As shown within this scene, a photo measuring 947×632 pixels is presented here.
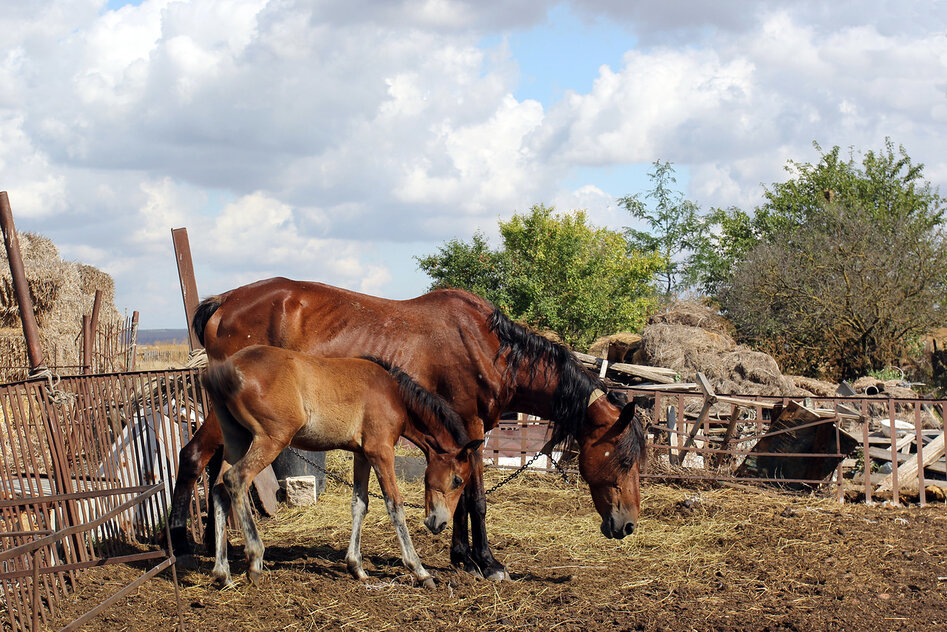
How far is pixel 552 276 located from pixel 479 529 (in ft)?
63.4

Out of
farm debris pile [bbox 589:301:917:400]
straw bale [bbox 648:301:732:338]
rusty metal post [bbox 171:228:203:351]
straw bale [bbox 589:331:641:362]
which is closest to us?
rusty metal post [bbox 171:228:203:351]

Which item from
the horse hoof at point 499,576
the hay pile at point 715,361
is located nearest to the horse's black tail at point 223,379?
the horse hoof at point 499,576

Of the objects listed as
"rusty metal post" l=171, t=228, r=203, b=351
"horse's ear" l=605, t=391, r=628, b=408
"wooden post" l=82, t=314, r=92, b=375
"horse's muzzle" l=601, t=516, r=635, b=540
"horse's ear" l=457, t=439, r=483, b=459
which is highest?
"rusty metal post" l=171, t=228, r=203, b=351

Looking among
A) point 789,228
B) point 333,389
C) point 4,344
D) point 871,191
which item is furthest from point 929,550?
point 871,191

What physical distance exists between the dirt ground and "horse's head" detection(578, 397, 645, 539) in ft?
1.38

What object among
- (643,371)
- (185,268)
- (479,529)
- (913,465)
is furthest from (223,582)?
(643,371)

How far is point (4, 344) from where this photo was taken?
1413 cm

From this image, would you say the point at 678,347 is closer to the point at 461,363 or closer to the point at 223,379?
the point at 461,363

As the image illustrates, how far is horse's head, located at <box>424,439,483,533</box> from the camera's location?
533 cm

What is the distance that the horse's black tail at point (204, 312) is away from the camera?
21.3ft

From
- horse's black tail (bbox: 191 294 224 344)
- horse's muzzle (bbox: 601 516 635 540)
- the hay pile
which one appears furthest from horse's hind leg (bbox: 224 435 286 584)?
the hay pile

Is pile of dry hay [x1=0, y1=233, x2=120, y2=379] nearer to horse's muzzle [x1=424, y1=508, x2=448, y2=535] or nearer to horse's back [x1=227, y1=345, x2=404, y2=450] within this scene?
horse's back [x1=227, y1=345, x2=404, y2=450]

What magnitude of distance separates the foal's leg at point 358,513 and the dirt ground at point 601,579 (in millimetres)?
110

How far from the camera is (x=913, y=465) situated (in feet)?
31.4
